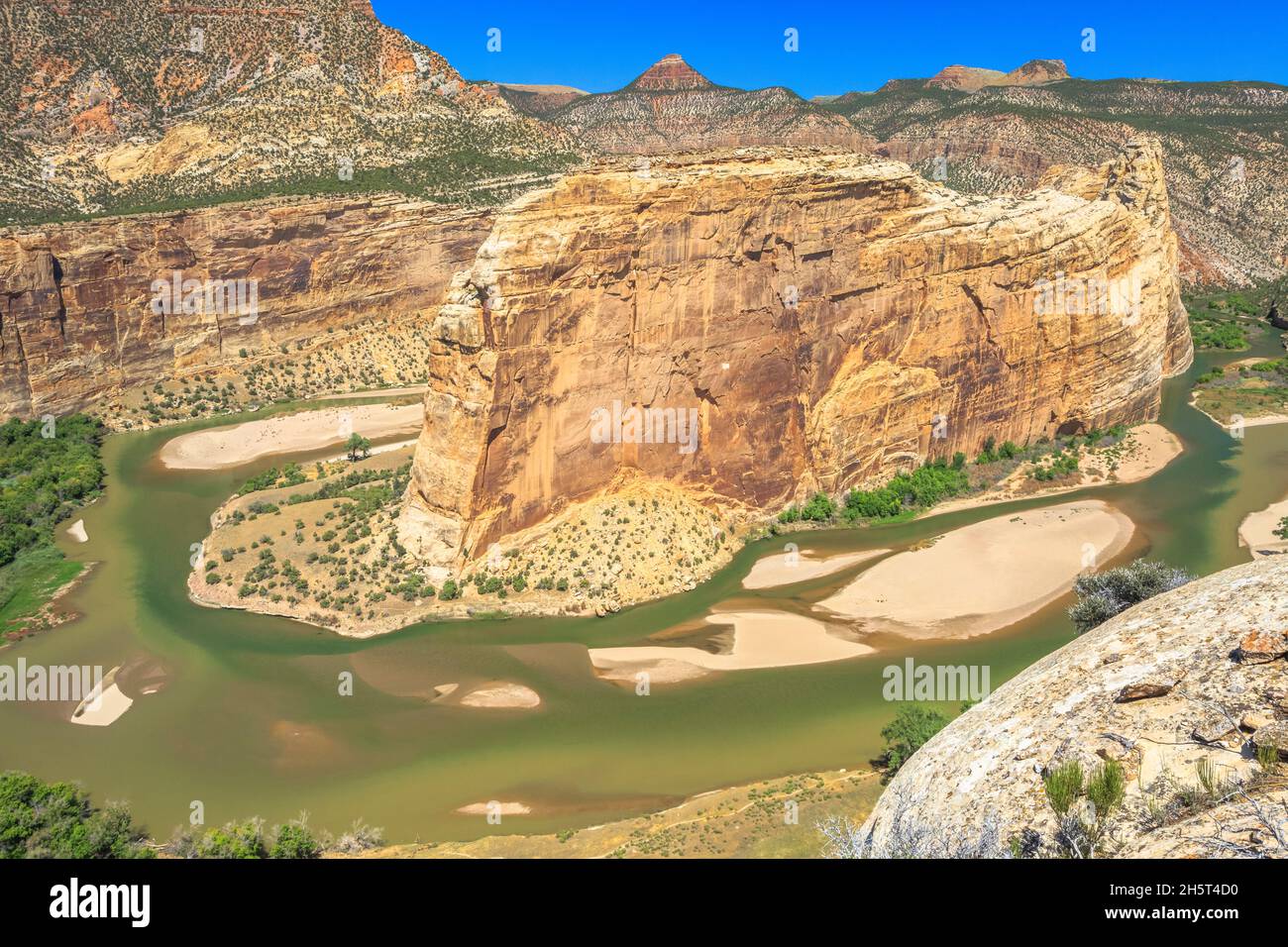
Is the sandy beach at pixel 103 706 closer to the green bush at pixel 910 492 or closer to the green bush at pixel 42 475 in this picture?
the green bush at pixel 42 475

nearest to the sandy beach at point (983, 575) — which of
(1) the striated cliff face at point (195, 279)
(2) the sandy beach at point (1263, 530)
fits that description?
(2) the sandy beach at point (1263, 530)

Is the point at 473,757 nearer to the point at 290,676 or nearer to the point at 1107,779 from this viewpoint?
the point at 290,676

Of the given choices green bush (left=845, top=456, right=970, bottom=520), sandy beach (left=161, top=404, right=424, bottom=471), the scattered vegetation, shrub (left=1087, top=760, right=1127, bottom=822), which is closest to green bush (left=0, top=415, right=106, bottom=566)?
the scattered vegetation

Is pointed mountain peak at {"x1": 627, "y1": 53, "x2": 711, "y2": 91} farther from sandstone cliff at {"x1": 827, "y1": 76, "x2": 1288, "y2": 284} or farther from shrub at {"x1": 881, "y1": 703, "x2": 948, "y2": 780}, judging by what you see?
shrub at {"x1": 881, "y1": 703, "x2": 948, "y2": 780}

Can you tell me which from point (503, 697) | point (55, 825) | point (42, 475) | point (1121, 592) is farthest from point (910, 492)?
point (42, 475)

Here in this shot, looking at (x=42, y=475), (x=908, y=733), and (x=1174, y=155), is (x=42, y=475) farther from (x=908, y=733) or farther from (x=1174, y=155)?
(x=1174, y=155)

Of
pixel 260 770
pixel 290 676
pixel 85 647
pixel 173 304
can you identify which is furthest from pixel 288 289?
pixel 260 770
